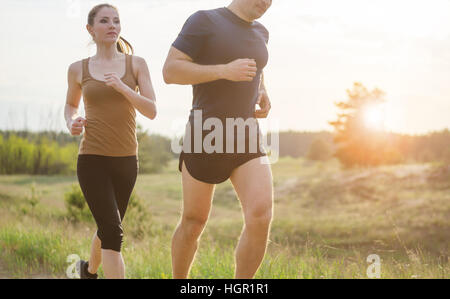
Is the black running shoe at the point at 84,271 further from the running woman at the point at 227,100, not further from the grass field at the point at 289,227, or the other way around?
the running woman at the point at 227,100

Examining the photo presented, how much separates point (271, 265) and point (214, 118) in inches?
91.2

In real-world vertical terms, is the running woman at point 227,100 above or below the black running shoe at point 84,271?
above

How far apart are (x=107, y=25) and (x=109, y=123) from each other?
2.33ft

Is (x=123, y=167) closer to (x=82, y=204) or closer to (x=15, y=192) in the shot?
(x=82, y=204)

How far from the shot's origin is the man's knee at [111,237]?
328cm

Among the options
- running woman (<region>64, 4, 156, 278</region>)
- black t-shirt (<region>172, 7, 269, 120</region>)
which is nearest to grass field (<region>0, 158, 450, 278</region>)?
running woman (<region>64, 4, 156, 278</region>)

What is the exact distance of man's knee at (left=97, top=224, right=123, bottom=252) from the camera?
3.28 meters

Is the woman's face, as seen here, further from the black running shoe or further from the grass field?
the grass field

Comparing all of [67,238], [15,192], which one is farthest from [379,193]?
[67,238]

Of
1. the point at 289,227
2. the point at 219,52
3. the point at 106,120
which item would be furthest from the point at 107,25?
the point at 289,227

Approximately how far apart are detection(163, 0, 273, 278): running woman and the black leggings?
479mm

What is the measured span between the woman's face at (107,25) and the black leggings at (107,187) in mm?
874

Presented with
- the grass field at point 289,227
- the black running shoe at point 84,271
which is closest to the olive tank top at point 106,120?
the black running shoe at point 84,271

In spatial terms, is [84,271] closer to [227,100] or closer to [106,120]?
[106,120]
